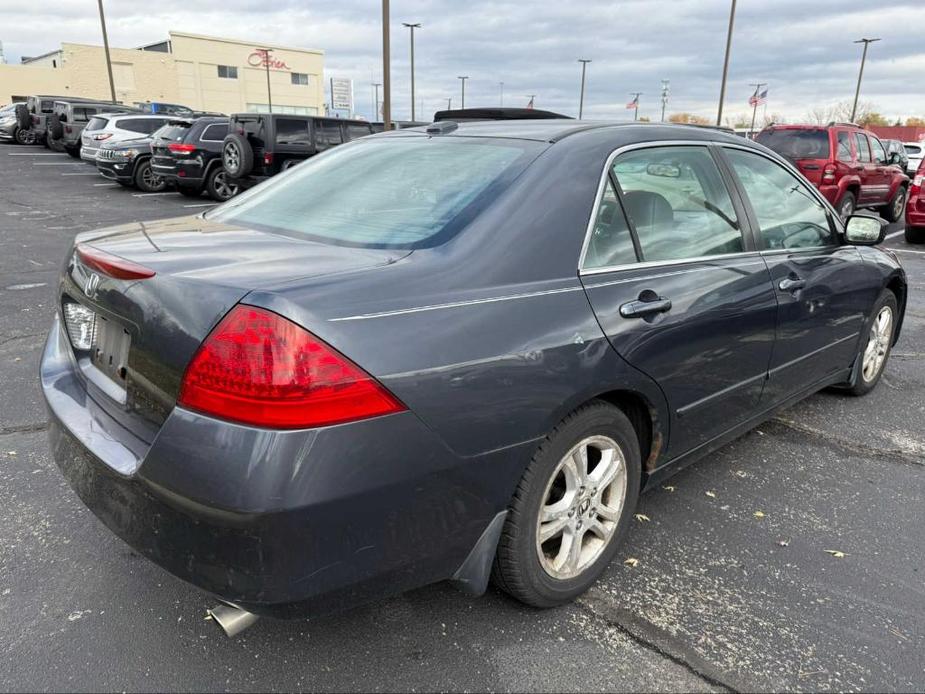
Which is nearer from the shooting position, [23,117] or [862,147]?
[862,147]

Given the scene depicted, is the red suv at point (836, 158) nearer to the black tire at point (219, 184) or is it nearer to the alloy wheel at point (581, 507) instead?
the alloy wheel at point (581, 507)

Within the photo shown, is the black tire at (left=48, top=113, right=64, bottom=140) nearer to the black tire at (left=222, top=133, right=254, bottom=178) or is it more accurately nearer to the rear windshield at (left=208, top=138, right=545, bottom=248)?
the black tire at (left=222, top=133, right=254, bottom=178)

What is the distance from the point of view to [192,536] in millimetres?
1771

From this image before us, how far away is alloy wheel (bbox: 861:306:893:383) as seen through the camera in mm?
4441

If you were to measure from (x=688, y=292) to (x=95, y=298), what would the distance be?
6.76 feet

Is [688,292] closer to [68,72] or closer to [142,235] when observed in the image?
[142,235]

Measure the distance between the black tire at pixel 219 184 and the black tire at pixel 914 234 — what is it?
13.1 meters

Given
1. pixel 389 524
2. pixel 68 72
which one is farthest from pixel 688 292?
pixel 68 72

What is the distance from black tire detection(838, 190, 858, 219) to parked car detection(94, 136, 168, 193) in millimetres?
14487

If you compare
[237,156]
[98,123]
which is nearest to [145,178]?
[98,123]

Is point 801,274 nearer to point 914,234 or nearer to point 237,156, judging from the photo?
point 914,234

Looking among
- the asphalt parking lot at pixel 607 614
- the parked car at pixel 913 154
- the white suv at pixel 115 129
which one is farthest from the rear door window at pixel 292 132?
the parked car at pixel 913 154

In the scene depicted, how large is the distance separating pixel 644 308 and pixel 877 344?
2.99 metres

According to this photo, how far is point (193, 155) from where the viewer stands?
1516cm
